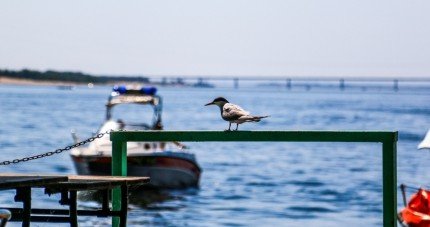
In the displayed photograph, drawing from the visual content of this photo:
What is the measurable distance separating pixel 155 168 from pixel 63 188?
812 inches

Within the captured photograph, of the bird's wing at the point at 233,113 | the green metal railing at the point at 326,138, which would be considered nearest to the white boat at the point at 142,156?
the bird's wing at the point at 233,113

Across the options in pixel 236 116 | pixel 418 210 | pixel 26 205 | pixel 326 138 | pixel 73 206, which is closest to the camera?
pixel 26 205

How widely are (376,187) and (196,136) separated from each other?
30.3 meters

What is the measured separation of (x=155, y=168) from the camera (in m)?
28.1

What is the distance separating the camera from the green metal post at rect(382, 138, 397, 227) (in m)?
8.08

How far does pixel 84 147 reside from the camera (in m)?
29.1

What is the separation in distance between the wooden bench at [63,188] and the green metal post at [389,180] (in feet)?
5.57

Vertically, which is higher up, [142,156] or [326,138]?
[326,138]

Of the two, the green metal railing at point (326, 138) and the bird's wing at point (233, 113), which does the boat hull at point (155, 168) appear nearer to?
the bird's wing at point (233, 113)

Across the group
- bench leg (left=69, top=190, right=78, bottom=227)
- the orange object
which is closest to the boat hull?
the orange object

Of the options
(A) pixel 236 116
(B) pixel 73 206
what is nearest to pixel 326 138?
(A) pixel 236 116

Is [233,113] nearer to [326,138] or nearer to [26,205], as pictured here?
[326,138]

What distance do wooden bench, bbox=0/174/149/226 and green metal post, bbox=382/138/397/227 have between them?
66.9 inches

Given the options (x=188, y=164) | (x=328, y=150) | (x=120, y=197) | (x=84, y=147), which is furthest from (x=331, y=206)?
(x=328, y=150)
